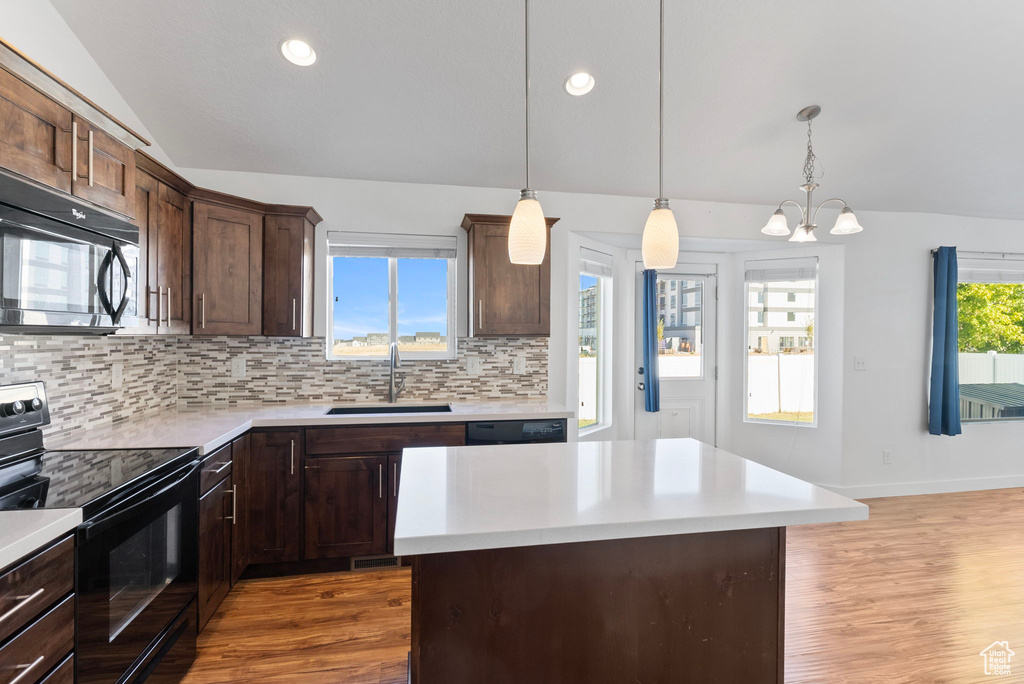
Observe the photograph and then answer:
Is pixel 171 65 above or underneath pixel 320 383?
above

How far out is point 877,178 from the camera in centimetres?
354

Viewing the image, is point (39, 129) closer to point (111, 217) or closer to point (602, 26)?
point (111, 217)

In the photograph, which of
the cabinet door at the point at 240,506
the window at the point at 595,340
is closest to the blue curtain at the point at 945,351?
the window at the point at 595,340

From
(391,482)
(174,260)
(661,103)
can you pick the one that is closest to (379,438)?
(391,482)

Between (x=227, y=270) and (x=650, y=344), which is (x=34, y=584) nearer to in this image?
(x=227, y=270)

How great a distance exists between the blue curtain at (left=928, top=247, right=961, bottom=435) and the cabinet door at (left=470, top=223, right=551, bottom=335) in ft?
11.4

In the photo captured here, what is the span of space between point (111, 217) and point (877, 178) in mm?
4653

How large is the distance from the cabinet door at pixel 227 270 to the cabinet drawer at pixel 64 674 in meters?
1.82

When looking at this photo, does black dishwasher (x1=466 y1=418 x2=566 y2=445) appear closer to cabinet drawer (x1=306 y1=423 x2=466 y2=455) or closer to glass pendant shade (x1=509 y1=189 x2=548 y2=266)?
cabinet drawer (x1=306 y1=423 x2=466 y2=455)

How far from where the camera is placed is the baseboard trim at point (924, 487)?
4000mm

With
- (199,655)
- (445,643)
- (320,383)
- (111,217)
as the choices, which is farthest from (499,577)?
(320,383)

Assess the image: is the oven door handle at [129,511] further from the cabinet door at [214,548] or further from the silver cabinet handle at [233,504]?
the silver cabinet handle at [233,504]

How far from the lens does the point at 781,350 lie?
411 centimetres

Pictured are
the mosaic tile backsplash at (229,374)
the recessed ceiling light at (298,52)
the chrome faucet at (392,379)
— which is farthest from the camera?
the chrome faucet at (392,379)
